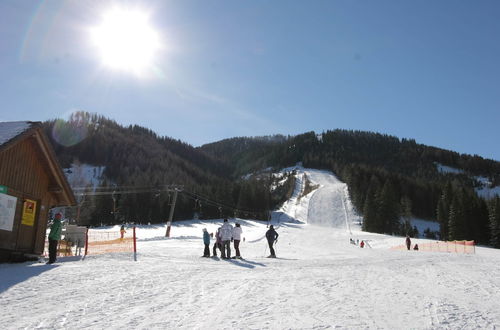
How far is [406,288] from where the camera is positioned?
34.6 feet

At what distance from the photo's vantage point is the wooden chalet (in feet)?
50.4

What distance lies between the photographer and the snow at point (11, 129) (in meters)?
15.0

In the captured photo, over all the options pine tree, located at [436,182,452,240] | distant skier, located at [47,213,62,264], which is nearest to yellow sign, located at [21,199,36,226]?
distant skier, located at [47,213,62,264]

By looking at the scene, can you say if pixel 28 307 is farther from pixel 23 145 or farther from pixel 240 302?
pixel 23 145

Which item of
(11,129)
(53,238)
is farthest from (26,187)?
(53,238)

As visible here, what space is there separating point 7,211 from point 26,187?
4.62ft

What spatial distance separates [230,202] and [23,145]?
91922 millimetres

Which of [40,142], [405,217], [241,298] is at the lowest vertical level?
[241,298]

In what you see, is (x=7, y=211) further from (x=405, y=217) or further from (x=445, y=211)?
(x=405, y=217)

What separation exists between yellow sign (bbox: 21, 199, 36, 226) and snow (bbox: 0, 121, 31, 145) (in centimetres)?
303

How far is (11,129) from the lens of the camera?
16.0m

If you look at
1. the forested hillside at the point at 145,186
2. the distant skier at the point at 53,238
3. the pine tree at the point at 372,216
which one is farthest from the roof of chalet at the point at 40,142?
the pine tree at the point at 372,216

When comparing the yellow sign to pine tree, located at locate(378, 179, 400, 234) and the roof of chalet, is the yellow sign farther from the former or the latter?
pine tree, located at locate(378, 179, 400, 234)

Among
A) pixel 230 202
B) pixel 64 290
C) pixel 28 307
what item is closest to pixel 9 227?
pixel 64 290
